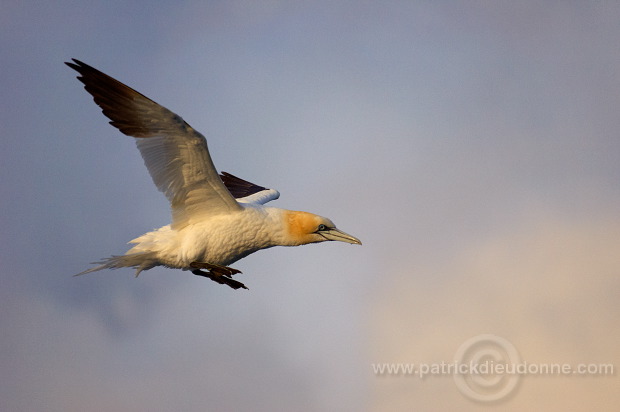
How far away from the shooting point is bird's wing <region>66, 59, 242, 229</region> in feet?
43.4

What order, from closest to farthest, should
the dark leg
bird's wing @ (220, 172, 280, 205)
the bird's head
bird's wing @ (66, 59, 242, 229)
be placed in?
bird's wing @ (66, 59, 242, 229) → the dark leg → the bird's head → bird's wing @ (220, 172, 280, 205)

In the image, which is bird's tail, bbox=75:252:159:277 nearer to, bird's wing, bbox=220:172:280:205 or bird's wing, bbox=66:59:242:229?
bird's wing, bbox=66:59:242:229

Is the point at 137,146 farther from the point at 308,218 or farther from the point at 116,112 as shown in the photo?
the point at 308,218

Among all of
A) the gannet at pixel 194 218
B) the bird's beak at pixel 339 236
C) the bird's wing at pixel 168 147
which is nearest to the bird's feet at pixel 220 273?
the gannet at pixel 194 218

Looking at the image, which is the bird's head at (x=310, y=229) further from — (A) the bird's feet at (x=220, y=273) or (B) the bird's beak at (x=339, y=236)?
(A) the bird's feet at (x=220, y=273)

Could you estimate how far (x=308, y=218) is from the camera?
1495 centimetres

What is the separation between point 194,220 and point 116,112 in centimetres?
254

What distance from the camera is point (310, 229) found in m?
15.0

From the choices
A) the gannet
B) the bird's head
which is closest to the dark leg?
the gannet

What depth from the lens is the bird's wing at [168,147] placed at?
43.4 feet

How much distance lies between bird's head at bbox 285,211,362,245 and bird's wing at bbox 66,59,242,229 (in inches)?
41.3

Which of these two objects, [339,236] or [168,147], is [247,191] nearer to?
[339,236]

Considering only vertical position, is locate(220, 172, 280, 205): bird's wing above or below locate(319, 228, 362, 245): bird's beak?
above

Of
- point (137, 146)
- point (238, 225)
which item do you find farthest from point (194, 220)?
point (137, 146)
